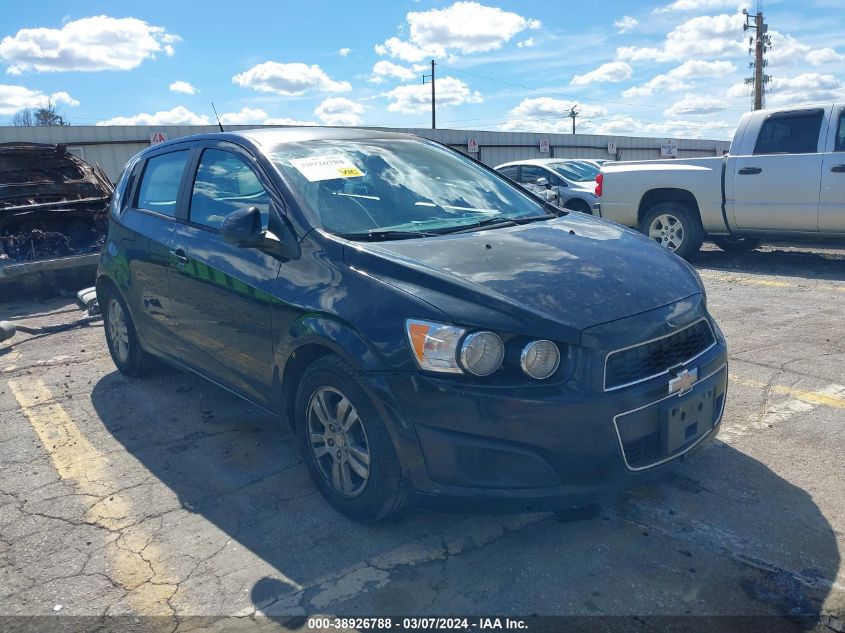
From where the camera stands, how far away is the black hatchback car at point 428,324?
2.79 metres

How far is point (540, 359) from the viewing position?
2.80m

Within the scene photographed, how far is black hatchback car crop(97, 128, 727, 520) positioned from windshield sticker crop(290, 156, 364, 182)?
0.01m

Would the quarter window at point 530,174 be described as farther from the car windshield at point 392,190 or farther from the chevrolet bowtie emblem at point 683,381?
the chevrolet bowtie emblem at point 683,381

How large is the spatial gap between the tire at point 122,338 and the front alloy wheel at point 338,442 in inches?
97.3

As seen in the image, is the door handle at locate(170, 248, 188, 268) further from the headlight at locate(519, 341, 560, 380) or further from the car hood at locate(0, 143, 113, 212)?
the car hood at locate(0, 143, 113, 212)

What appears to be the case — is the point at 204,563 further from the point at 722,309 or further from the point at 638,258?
the point at 722,309

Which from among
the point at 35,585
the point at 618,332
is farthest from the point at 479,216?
the point at 35,585

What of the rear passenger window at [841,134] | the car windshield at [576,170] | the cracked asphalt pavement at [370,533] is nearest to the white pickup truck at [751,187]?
the rear passenger window at [841,134]

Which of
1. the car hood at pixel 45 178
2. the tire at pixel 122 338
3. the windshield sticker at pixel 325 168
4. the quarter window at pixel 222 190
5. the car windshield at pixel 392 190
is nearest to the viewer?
the car windshield at pixel 392 190

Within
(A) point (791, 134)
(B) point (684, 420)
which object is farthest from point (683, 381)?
(A) point (791, 134)

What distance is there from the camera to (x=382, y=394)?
295 centimetres

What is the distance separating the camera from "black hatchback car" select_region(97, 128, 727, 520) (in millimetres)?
2791

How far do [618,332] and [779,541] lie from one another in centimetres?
113

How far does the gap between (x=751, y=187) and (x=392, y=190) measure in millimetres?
6768
